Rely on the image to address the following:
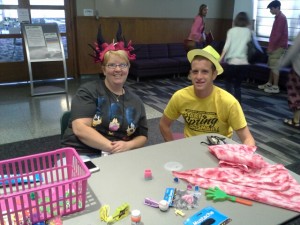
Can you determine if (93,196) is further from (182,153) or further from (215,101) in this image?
(215,101)

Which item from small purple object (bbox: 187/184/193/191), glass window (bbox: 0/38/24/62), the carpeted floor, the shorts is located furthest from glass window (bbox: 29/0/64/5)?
small purple object (bbox: 187/184/193/191)

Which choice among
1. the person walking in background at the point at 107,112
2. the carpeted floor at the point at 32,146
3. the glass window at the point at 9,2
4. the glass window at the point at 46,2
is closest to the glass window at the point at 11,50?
the glass window at the point at 9,2

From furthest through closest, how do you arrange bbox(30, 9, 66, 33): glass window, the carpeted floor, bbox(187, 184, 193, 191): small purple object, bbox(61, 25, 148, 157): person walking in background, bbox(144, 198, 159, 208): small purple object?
bbox(30, 9, 66, 33): glass window → the carpeted floor → bbox(61, 25, 148, 157): person walking in background → bbox(187, 184, 193, 191): small purple object → bbox(144, 198, 159, 208): small purple object

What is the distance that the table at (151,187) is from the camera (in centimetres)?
93

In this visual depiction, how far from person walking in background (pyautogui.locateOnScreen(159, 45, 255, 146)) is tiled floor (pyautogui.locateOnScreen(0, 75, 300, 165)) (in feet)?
4.67

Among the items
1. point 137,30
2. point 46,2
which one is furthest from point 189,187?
point 137,30

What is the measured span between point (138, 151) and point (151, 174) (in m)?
0.22

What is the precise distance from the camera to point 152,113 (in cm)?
410

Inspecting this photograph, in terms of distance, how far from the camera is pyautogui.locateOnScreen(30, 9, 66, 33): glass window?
5.63 metres

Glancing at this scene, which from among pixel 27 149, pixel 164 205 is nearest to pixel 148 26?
pixel 27 149

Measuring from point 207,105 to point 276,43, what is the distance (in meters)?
4.26

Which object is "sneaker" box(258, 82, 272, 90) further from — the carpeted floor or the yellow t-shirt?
the yellow t-shirt

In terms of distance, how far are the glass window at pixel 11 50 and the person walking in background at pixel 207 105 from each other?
189 inches

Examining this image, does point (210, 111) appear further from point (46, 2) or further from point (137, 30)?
point (137, 30)
